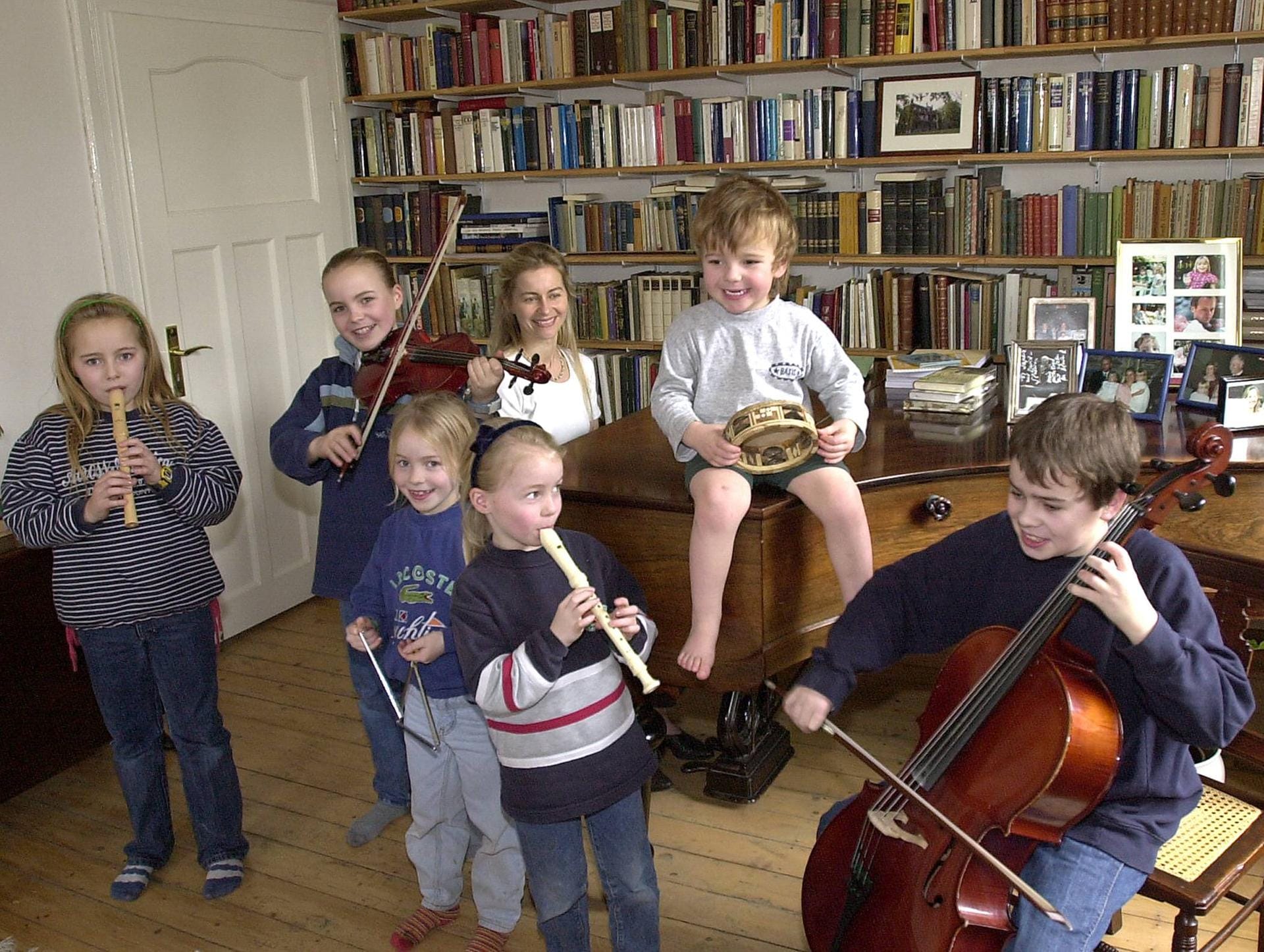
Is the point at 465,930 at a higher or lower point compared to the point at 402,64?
lower

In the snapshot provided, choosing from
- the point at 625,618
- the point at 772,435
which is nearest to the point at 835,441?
the point at 772,435

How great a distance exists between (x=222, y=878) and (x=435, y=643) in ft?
2.85

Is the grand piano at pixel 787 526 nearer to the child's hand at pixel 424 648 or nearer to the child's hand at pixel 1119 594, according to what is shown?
the child's hand at pixel 424 648

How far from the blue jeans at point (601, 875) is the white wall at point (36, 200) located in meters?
2.13

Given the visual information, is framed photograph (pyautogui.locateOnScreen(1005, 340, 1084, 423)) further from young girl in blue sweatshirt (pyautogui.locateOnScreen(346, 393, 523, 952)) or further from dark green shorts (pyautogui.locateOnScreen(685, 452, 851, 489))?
young girl in blue sweatshirt (pyautogui.locateOnScreen(346, 393, 523, 952))

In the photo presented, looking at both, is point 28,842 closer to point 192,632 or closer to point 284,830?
point 284,830

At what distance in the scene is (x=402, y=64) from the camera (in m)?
4.36

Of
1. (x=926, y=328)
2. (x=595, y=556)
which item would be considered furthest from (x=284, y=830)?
(x=926, y=328)

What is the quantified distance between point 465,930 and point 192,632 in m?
0.82

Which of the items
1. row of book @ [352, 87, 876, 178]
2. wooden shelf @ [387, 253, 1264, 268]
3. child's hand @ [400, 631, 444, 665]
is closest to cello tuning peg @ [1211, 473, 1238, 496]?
child's hand @ [400, 631, 444, 665]

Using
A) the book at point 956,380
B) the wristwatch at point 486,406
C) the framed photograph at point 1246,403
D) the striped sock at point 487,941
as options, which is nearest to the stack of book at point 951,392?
the book at point 956,380

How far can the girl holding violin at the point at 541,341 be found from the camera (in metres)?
2.58

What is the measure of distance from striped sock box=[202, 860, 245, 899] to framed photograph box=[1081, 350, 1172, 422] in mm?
2141

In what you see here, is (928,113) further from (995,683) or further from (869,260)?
(995,683)
